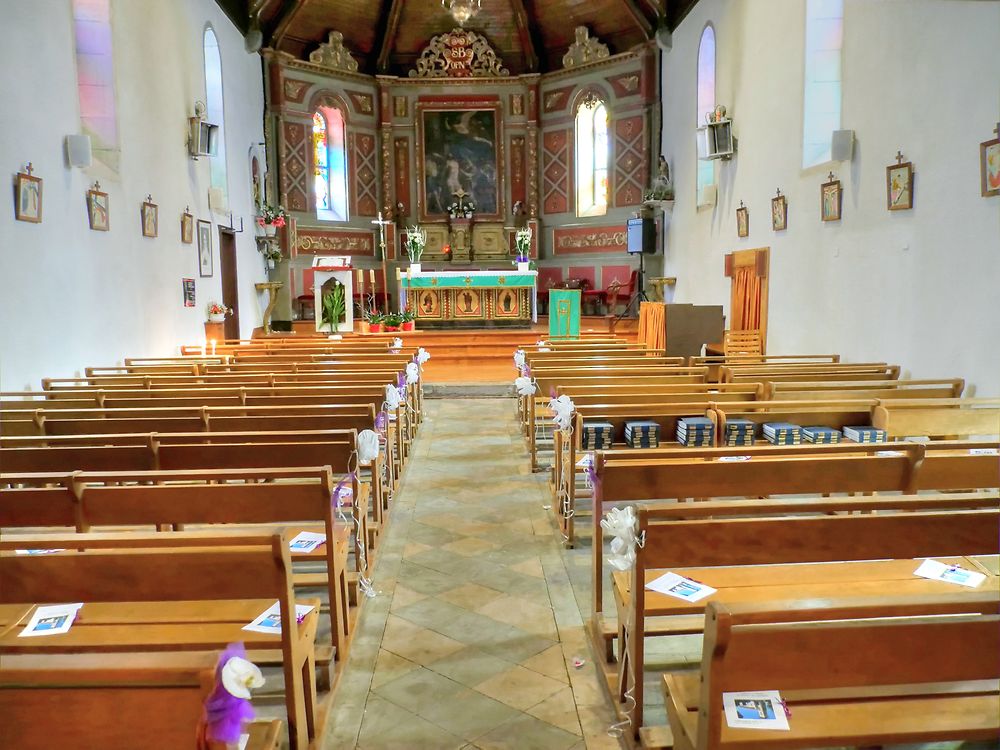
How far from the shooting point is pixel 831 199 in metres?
7.68

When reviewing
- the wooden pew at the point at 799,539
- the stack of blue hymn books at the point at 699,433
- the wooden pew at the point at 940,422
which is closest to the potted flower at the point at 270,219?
the stack of blue hymn books at the point at 699,433

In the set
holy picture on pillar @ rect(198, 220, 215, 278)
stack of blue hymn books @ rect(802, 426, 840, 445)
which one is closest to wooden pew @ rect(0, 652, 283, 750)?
stack of blue hymn books @ rect(802, 426, 840, 445)

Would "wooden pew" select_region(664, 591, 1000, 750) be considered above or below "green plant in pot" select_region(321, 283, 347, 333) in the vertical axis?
below

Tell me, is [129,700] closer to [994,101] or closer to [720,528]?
[720,528]

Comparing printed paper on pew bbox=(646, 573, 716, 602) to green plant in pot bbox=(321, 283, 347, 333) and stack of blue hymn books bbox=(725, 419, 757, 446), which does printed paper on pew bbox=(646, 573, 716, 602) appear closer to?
stack of blue hymn books bbox=(725, 419, 757, 446)

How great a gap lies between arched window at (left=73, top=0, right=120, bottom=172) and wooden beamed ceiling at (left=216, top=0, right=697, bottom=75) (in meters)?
5.91

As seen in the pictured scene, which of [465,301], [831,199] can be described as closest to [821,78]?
[831,199]

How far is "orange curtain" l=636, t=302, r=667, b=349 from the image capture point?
349 inches

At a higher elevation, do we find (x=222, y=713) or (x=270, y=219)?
(x=270, y=219)

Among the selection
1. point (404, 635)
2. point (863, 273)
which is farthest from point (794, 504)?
point (863, 273)

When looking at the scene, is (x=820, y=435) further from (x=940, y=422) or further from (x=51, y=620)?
(x=51, y=620)

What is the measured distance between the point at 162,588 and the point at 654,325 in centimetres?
806

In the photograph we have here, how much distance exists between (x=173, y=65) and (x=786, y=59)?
25.9 ft

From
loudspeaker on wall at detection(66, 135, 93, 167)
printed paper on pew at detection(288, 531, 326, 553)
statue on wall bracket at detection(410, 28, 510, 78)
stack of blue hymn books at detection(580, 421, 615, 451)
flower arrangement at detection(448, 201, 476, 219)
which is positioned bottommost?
printed paper on pew at detection(288, 531, 326, 553)
